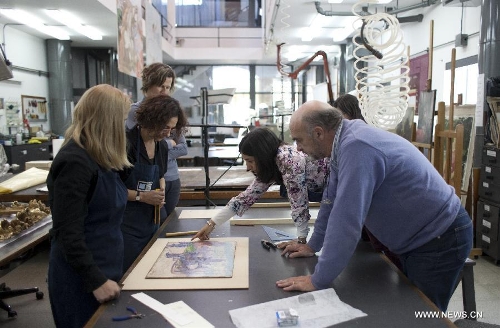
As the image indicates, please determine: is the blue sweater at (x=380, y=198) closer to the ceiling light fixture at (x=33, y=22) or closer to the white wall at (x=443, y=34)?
the white wall at (x=443, y=34)

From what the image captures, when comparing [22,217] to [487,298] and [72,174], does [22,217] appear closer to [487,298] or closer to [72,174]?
[72,174]

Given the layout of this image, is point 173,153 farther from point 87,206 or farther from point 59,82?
point 59,82

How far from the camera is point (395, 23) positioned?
313cm

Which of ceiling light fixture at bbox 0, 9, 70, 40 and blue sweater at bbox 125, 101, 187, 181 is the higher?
ceiling light fixture at bbox 0, 9, 70, 40

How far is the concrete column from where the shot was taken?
892 centimetres

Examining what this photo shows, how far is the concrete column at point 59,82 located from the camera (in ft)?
29.3

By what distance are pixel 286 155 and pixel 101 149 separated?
820 millimetres

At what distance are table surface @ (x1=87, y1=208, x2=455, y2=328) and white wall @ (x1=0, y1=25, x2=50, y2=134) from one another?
23.2ft

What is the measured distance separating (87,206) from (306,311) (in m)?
0.78

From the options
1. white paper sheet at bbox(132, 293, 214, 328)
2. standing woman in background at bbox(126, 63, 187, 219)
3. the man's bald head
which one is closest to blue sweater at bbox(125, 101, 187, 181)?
standing woman in background at bbox(126, 63, 187, 219)

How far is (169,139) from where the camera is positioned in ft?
8.86

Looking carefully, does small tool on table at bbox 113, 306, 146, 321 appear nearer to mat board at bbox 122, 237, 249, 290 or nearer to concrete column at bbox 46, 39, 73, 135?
mat board at bbox 122, 237, 249, 290

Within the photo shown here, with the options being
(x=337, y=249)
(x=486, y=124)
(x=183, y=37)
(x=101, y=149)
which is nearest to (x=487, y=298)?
(x=486, y=124)

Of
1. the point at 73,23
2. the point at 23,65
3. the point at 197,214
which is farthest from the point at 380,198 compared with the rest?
the point at 23,65
